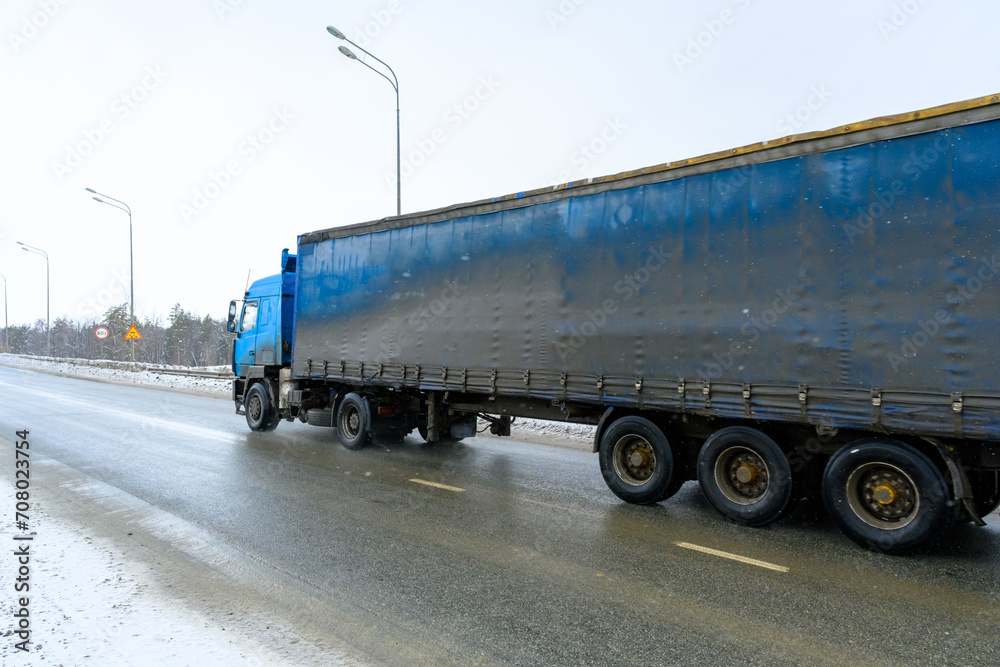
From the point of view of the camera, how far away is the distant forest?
225ft

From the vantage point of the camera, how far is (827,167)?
203 inches

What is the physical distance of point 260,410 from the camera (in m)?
12.0

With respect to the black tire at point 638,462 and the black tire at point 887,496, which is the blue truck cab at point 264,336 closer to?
the black tire at point 638,462

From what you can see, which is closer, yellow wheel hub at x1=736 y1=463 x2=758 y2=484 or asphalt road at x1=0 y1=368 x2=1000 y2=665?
asphalt road at x1=0 y1=368 x2=1000 y2=665

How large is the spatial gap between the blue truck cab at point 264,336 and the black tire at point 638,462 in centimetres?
747

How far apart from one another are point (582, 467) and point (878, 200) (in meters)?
5.09

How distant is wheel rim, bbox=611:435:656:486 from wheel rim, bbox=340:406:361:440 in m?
5.10

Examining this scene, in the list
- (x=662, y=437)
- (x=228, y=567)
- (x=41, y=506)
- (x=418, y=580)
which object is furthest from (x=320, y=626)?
(x=41, y=506)

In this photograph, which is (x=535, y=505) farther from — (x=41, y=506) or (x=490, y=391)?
(x=41, y=506)

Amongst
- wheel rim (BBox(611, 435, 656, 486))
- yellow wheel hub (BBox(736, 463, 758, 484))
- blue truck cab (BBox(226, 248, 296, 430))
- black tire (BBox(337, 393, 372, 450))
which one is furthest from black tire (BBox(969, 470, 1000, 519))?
blue truck cab (BBox(226, 248, 296, 430))

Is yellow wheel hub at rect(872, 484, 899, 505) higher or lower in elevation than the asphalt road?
higher

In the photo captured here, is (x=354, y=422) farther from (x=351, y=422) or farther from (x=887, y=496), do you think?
(x=887, y=496)

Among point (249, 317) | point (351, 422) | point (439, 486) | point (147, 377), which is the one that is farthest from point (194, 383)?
point (439, 486)

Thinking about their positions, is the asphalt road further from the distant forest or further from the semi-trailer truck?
the distant forest
